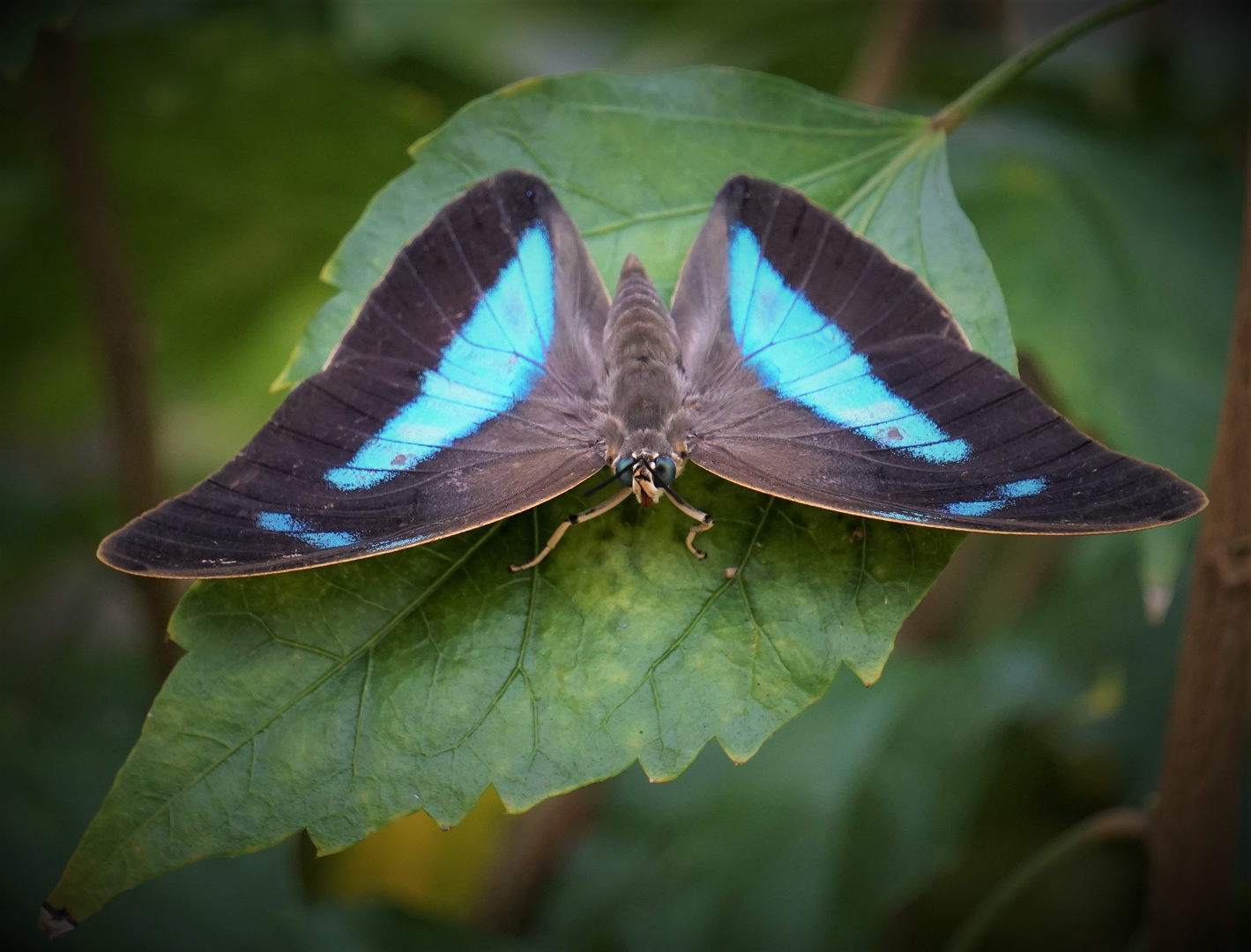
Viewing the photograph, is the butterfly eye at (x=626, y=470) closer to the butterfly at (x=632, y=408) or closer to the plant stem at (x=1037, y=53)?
the butterfly at (x=632, y=408)

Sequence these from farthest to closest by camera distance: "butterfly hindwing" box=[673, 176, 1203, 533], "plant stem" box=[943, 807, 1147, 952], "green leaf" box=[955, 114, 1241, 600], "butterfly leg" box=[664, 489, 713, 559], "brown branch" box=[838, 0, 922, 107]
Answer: "brown branch" box=[838, 0, 922, 107] → "green leaf" box=[955, 114, 1241, 600] → "plant stem" box=[943, 807, 1147, 952] → "butterfly leg" box=[664, 489, 713, 559] → "butterfly hindwing" box=[673, 176, 1203, 533]

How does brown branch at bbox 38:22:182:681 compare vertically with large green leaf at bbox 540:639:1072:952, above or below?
above

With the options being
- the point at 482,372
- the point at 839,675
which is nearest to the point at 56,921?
the point at 482,372

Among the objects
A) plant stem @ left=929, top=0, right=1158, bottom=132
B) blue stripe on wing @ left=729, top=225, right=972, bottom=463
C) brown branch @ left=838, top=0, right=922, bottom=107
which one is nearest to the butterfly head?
blue stripe on wing @ left=729, top=225, right=972, bottom=463

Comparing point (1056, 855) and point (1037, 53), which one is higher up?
point (1037, 53)

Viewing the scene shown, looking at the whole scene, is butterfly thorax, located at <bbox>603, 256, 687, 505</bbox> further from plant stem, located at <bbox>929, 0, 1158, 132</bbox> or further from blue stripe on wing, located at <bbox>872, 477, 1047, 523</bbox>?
plant stem, located at <bbox>929, 0, 1158, 132</bbox>

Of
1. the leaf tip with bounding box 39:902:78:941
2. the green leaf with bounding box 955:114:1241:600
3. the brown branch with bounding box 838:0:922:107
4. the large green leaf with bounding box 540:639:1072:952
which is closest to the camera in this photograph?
the leaf tip with bounding box 39:902:78:941

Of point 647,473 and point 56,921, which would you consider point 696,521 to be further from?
point 56,921

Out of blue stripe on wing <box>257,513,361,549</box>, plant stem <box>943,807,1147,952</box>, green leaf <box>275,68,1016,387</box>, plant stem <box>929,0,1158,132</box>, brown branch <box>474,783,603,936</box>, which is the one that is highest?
plant stem <box>929,0,1158,132</box>
